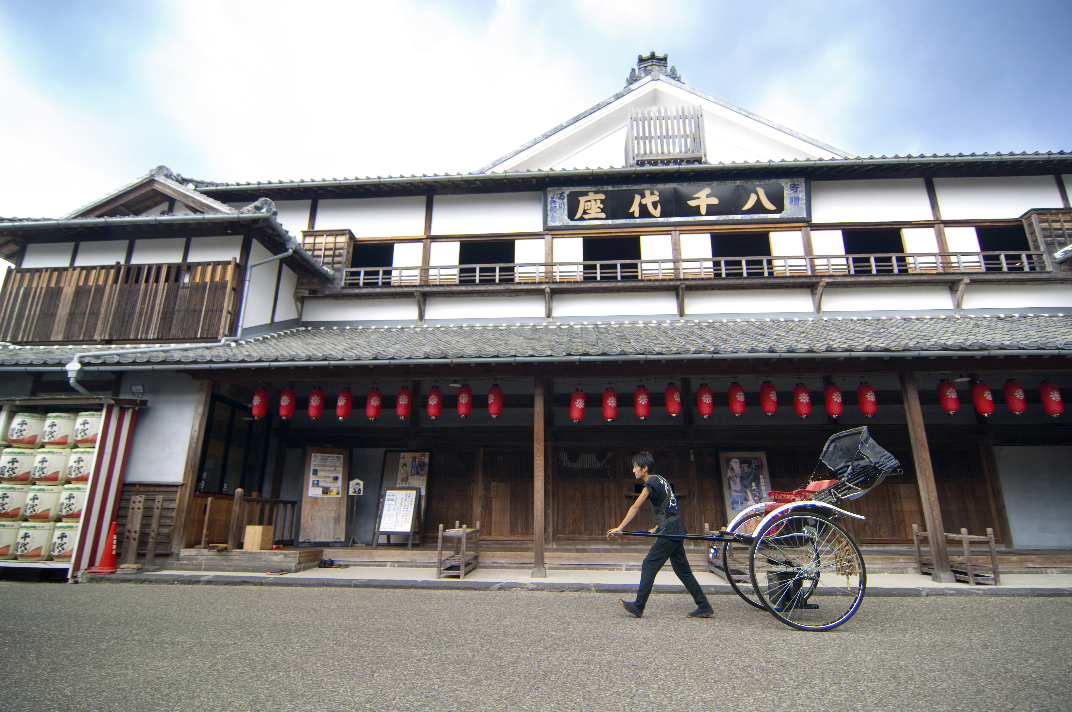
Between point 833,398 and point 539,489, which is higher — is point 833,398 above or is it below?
above

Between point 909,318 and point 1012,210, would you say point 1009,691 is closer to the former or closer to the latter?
point 909,318

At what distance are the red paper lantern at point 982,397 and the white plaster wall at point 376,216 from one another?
439 inches

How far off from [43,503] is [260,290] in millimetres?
4991

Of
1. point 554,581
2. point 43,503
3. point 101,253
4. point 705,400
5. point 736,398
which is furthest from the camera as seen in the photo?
point 101,253

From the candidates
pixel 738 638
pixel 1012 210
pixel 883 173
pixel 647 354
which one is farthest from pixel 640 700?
pixel 1012 210

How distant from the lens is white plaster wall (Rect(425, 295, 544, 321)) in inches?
460

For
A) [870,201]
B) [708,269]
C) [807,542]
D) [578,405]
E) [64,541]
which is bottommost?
[64,541]

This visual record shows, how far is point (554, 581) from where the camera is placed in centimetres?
796

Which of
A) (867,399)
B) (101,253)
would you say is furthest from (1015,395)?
(101,253)

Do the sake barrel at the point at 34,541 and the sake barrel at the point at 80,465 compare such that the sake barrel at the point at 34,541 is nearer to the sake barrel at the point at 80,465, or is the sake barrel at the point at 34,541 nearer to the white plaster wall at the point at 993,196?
the sake barrel at the point at 80,465

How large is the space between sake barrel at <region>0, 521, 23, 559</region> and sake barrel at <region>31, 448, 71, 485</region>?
678mm

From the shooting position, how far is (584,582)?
7871mm

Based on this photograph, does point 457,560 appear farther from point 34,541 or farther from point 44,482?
point 44,482

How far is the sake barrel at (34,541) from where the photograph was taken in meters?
8.33
